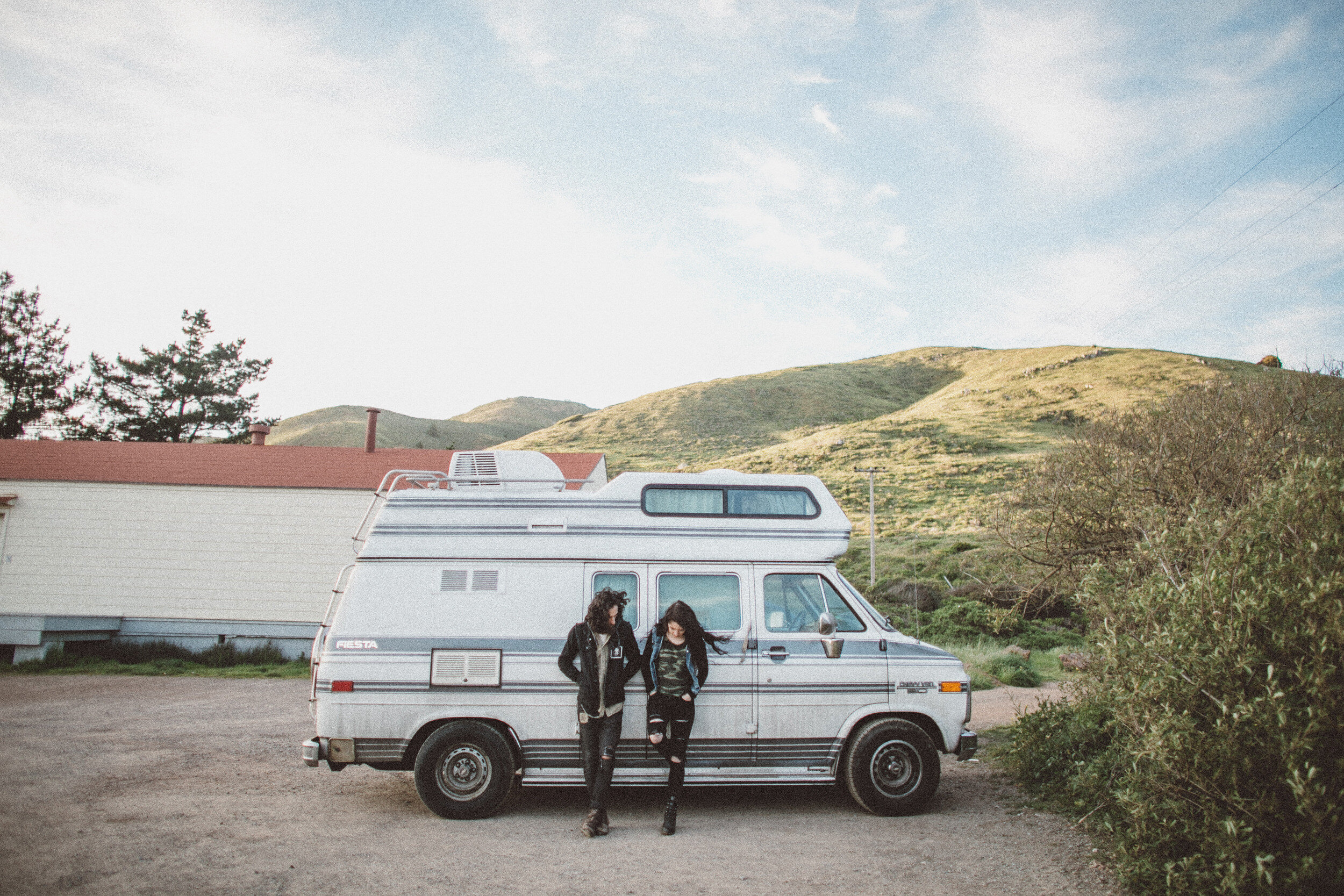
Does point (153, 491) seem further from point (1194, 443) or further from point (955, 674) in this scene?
point (1194, 443)

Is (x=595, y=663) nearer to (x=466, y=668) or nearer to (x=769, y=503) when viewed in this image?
(x=466, y=668)

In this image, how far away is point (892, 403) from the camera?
102 m

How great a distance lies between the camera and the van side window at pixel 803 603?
7324mm

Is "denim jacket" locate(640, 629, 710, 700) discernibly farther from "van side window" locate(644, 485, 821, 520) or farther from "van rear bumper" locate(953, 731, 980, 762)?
"van rear bumper" locate(953, 731, 980, 762)

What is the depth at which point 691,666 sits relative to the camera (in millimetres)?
6801

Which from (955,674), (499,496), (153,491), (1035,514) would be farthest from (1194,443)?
(153,491)

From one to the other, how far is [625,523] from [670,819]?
244 cm

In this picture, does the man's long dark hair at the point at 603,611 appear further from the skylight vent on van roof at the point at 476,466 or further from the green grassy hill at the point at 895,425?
the green grassy hill at the point at 895,425

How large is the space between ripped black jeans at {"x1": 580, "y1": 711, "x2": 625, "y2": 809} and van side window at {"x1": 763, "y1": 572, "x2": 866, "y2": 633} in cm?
163

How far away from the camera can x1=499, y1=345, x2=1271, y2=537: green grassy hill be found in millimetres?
42906

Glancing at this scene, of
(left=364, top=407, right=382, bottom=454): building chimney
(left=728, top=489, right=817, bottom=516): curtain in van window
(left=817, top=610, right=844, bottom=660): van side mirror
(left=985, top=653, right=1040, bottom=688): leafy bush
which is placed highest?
(left=364, top=407, right=382, bottom=454): building chimney

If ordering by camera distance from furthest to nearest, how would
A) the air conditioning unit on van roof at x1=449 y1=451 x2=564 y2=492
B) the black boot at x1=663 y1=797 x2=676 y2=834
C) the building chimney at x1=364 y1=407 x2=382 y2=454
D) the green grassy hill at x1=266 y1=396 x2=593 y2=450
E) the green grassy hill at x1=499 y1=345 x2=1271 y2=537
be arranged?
1. the green grassy hill at x1=266 y1=396 x2=593 y2=450
2. the green grassy hill at x1=499 y1=345 x2=1271 y2=537
3. the building chimney at x1=364 y1=407 x2=382 y2=454
4. the air conditioning unit on van roof at x1=449 y1=451 x2=564 y2=492
5. the black boot at x1=663 y1=797 x2=676 y2=834

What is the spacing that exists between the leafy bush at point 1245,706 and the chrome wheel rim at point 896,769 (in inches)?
64.1

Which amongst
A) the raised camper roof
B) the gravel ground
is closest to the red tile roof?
the gravel ground
